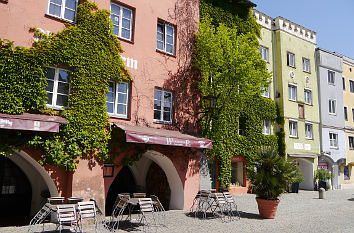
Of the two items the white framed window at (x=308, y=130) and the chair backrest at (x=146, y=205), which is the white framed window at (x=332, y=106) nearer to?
the white framed window at (x=308, y=130)

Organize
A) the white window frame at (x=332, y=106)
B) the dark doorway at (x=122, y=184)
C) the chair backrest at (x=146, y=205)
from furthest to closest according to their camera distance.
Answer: the white window frame at (x=332, y=106) → the dark doorway at (x=122, y=184) → the chair backrest at (x=146, y=205)

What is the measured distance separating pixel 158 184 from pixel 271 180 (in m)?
5.76

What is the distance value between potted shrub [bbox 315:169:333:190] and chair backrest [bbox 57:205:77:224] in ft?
73.0

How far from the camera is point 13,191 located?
Result: 12.8m

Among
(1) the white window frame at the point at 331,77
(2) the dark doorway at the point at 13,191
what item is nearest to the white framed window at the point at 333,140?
→ (1) the white window frame at the point at 331,77

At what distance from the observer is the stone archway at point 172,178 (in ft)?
42.7

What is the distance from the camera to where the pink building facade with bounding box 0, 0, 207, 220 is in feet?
32.5

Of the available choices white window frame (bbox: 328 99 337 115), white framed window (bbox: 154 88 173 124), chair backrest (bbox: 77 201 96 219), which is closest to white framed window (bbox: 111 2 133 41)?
white framed window (bbox: 154 88 173 124)

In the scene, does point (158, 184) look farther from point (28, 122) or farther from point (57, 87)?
point (28, 122)

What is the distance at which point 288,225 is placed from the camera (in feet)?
34.5

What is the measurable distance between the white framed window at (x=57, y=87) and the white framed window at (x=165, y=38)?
485cm

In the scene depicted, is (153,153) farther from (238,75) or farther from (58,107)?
A: (238,75)

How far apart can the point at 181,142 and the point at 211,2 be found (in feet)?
34.1

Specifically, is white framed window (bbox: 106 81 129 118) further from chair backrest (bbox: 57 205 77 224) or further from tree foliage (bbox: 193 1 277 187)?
chair backrest (bbox: 57 205 77 224)
